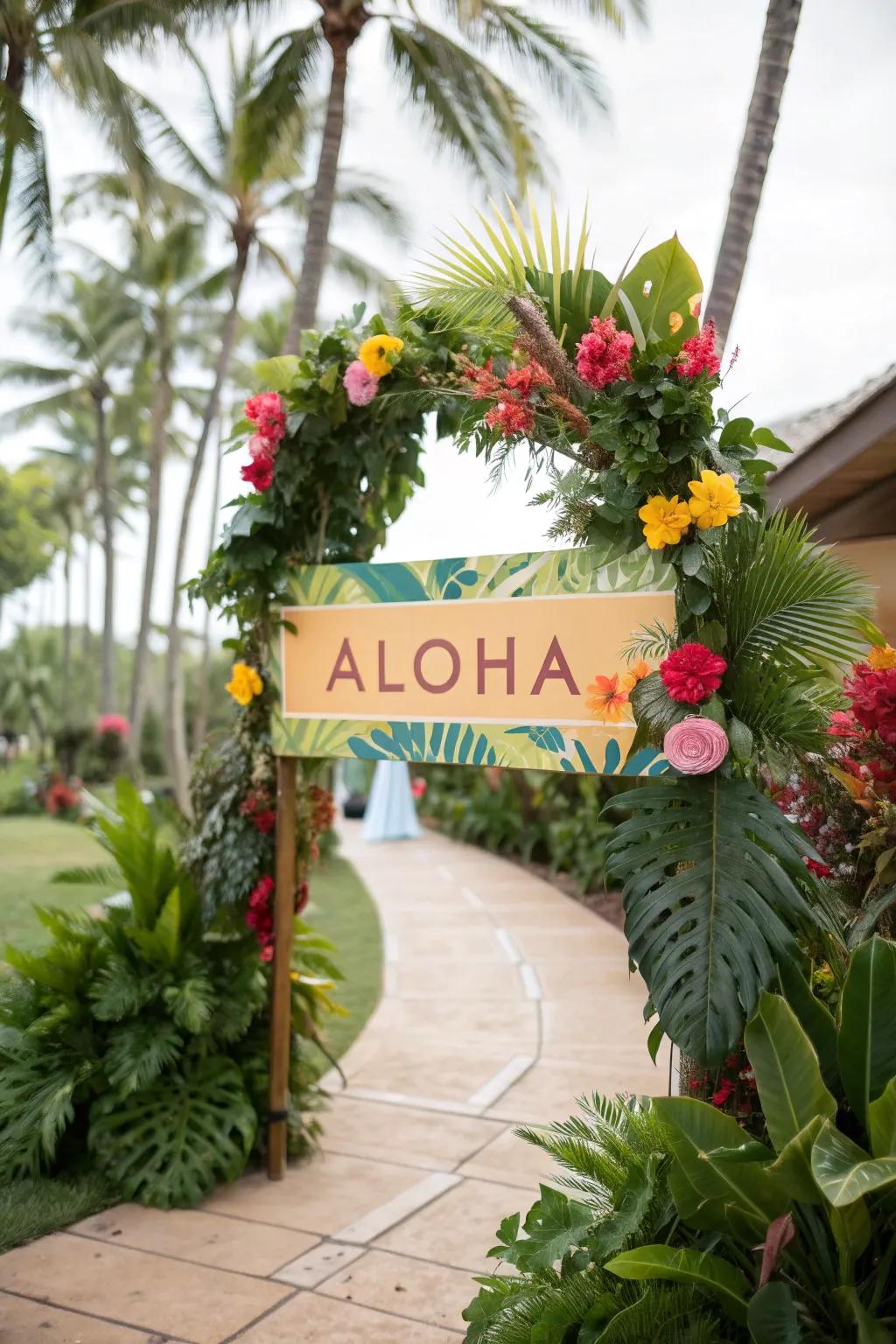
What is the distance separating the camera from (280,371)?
472 centimetres

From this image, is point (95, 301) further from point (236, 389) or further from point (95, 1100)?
point (95, 1100)

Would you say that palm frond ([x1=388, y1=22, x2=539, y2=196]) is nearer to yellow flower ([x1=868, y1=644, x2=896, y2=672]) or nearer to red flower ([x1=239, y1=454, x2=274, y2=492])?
red flower ([x1=239, y1=454, x2=274, y2=492])

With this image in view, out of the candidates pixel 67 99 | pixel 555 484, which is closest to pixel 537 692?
pixel 555 484

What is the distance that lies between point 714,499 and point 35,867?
1103cm

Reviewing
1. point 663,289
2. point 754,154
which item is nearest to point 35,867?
point 754,154

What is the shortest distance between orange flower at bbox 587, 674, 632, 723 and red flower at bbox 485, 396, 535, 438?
82 cm

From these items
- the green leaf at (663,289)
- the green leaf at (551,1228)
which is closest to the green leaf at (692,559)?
the green leaf at (663,289)

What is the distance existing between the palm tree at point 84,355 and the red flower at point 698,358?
77.3 ft

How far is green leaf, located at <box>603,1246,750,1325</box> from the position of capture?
2.59 m

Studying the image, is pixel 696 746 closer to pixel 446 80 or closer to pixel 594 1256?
pixel 594 1256

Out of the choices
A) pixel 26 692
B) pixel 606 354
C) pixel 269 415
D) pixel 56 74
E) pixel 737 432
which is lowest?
Result: pixel 737 432

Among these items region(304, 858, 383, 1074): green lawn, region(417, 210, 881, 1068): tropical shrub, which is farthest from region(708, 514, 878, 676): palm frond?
region(304, 858, 383, 1074): green lawn

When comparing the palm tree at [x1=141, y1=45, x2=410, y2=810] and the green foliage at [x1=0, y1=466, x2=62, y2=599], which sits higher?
the palm tree at [x1=141, y1=45, x2=410, y2=810]

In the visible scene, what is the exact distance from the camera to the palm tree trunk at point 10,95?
11.1 m
